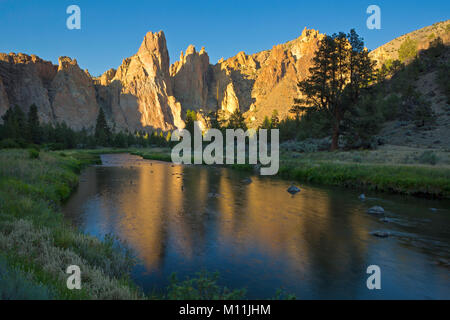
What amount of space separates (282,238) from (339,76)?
37742 millimetres

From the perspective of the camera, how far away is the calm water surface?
898 cm

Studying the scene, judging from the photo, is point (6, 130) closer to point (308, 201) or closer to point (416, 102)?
point (308, 201)

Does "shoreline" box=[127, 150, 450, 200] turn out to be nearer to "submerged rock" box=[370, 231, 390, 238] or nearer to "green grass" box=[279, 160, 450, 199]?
"green grass" box=[279, 160, 450, 199]

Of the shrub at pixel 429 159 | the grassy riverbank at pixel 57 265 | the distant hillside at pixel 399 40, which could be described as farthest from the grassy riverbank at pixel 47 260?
the distant hillside at pixel 399 40

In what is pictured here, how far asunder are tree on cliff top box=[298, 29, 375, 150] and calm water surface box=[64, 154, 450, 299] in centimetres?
2110

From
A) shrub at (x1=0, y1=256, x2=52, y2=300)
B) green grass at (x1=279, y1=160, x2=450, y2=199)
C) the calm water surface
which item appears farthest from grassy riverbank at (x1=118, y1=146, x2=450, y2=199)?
shrub at (x1=0, y1=256, x2=52, y2=300)

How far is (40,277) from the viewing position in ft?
20.5

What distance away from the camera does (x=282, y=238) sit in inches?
520

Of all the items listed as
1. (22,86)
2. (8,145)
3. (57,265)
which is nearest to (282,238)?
(57,265)

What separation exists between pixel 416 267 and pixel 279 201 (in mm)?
11477

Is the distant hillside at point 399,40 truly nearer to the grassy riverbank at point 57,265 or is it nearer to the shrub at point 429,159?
the shrub at point 429,159

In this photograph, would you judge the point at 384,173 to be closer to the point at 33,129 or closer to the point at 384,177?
the point at 384,177

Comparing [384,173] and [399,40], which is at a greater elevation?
[399,40]

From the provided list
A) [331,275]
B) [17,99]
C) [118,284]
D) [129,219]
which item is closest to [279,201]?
[129,219]
